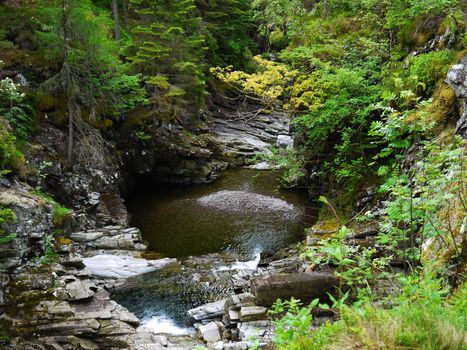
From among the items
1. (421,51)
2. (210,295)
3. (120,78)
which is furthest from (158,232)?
(421,51)

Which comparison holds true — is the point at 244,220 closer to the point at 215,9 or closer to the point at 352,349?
the point at 352,349

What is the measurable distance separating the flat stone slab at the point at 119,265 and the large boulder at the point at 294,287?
18.4 ft

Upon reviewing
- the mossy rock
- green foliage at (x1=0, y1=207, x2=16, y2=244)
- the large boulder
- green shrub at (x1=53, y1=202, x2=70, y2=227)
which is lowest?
green shrub at (x1=53, y1=202, x2=70, y2=227)

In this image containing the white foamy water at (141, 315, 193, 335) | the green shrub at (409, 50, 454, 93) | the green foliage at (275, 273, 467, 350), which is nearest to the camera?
the green foliage at (275, 273, 467, 350)

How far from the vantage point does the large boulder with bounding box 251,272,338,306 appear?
9.36 meters

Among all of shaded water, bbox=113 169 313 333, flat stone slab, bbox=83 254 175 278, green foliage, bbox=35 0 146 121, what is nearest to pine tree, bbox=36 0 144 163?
green foliage, bbox=35 0 146 121

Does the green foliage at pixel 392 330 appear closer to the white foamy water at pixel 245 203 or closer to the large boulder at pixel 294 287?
the large boulder at pixel 294 287

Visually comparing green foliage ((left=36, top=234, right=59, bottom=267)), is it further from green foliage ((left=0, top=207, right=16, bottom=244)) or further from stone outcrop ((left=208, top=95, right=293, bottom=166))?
stone outcrop ((left=208, top=95, right=293, bottom=166))

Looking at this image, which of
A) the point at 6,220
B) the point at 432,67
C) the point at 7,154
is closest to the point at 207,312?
the point at 6,220

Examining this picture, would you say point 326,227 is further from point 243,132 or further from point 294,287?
point 243,132

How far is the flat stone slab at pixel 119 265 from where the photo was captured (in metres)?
13.6

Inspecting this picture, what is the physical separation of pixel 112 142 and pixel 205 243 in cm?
963

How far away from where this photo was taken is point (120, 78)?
20875 millimetres

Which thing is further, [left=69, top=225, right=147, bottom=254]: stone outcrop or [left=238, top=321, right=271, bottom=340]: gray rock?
[left=69, top=225, right=147, bottom=254]: stone outcrop
